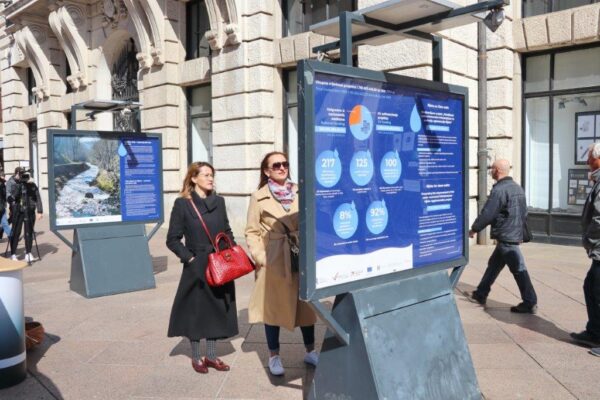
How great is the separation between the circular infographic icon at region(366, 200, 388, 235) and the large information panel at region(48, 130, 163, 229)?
532cm

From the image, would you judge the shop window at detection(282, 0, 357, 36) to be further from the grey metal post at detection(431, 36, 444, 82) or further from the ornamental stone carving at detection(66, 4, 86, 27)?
the ornamental stone carving at detection(66, 4, 86, 27)

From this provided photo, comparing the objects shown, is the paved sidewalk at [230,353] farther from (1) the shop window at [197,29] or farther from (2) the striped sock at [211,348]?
(1) the shop window at [197,29]

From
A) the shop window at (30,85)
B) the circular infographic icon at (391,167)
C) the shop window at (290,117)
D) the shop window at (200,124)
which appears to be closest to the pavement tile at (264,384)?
the circular infographic icon at (391,167)

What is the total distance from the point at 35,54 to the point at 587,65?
18626mm

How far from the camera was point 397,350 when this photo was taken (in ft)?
10.7

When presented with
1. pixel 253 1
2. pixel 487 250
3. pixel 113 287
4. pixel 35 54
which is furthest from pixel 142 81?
pixel 487 250

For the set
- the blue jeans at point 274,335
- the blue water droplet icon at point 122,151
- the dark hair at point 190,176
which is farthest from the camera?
the blue water droplet icon at point 122,151

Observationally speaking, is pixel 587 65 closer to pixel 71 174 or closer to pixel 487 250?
pixel 487 250

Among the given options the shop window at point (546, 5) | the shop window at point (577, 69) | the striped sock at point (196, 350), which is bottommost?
the striped sock at point (196, 350)

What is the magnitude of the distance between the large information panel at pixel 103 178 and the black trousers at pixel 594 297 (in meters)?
5.68

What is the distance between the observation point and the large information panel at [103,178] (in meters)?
7.40

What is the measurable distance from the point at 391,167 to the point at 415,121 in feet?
1.27

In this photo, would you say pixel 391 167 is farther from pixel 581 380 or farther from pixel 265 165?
pixel 581 380

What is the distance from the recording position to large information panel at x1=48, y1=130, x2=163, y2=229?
7.40 meters
